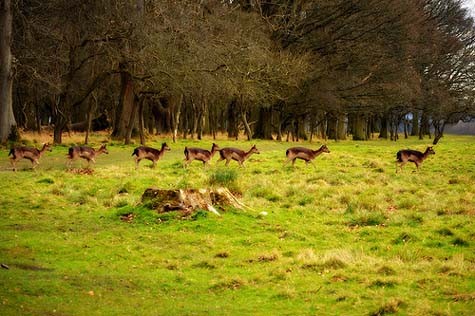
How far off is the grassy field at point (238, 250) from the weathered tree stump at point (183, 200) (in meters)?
0.32

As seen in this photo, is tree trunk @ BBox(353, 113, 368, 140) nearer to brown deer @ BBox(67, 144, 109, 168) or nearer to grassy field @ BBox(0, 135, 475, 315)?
brown deer @ BBox(67, 144, 109, 168)

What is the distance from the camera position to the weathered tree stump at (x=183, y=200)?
14305mm

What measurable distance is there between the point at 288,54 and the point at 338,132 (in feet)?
57.4

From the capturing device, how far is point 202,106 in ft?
162

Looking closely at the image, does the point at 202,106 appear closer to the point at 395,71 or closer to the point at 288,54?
the point at 288,54

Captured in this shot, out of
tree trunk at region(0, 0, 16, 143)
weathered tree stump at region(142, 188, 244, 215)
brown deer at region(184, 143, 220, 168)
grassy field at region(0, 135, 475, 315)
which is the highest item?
tree trunk at region(0, 0, 16, 143)

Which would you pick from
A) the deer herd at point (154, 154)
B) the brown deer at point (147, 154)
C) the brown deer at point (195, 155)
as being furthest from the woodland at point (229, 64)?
the brown deer at point (195, 155)

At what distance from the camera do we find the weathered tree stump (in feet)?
46.9

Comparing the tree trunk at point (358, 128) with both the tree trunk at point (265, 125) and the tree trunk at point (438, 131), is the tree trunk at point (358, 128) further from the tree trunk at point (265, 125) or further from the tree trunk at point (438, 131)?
the tree trunk at point (265, 125)

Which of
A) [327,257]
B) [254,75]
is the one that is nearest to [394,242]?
[327,257]

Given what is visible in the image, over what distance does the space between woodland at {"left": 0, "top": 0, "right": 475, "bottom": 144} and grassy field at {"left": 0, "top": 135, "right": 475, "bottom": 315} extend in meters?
16.1

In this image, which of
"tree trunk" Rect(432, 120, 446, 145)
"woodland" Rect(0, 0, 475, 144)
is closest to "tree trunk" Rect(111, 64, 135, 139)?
"woodland" Rect(0, 0, 475, 144)

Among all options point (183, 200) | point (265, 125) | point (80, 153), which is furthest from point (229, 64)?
point (183, 200)

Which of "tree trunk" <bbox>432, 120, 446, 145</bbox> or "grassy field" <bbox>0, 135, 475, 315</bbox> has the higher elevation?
"tree trunk" <bbox>432, 120, 446, 145</bbox>
